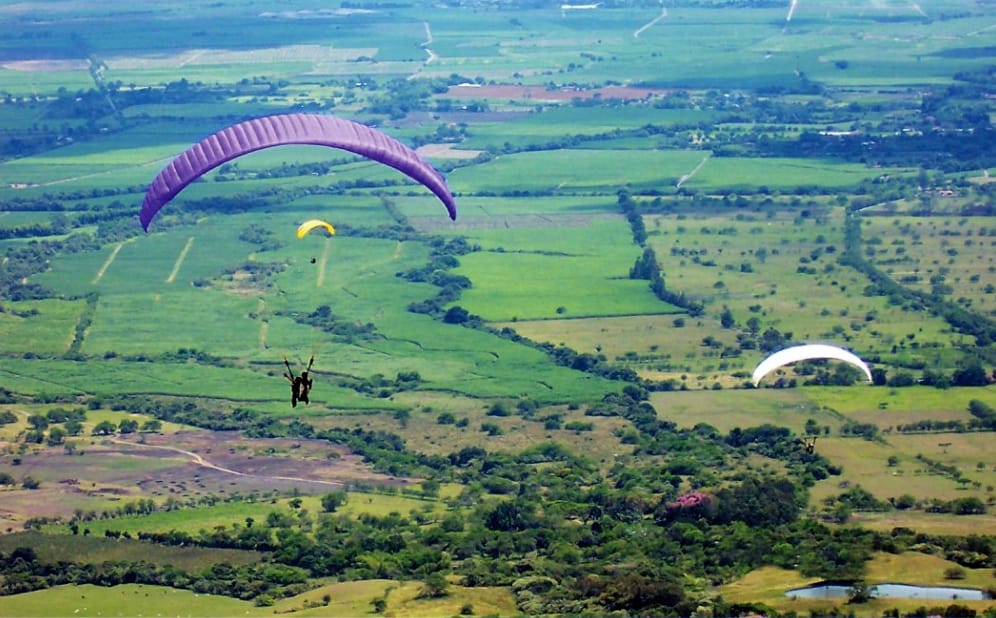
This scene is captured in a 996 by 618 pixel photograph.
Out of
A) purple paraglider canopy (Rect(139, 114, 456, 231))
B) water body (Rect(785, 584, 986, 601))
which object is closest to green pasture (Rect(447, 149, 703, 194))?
water body (Rect(785, 584, 986, 601))

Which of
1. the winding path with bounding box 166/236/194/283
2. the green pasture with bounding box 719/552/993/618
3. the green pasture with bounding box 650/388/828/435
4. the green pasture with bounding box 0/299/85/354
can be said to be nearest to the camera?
the green pasture with bounding box 719/552/993/618

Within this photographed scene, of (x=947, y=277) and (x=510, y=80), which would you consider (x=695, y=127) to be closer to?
(x=510, y=80)

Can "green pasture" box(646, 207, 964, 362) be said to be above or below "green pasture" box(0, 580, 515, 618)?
above

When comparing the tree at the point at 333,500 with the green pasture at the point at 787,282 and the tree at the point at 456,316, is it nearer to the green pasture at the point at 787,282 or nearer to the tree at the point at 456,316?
the green pasture at the point at 787,282

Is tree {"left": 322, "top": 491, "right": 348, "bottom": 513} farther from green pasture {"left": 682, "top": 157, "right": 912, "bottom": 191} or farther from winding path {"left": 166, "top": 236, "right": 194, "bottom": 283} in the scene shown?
green pasture {"left": 682, "top": 157, "right": 912, "bottom": 191}

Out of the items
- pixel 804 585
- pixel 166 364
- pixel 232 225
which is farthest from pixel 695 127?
pixel 804 585

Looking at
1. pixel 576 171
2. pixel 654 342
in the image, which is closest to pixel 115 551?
pixel 654 342

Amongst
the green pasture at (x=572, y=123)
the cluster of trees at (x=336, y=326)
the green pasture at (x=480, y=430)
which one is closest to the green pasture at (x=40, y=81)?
the green pasture at (x=572, y=123)
